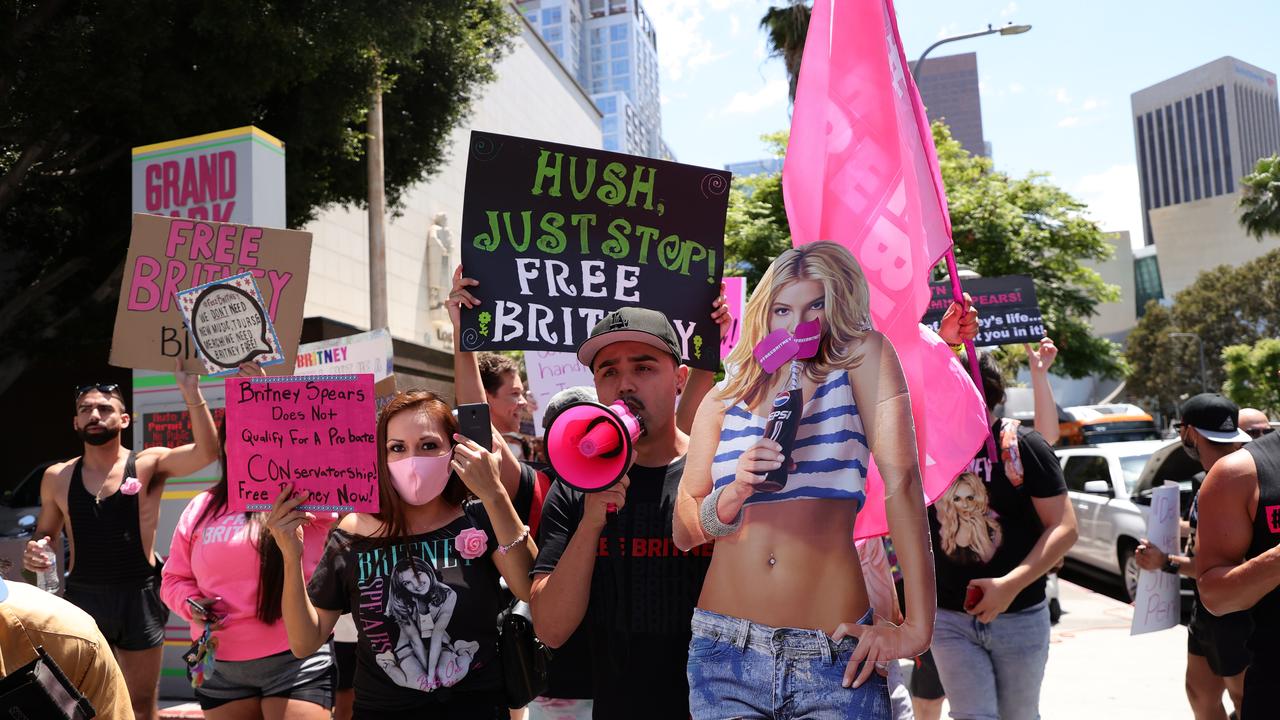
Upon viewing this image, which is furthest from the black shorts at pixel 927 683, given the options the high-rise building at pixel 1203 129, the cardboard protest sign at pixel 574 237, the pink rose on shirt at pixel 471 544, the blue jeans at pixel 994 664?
the high-rise building at pixel 1203 129

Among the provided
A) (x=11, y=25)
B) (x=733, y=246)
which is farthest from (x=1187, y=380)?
(x=11, y=25)

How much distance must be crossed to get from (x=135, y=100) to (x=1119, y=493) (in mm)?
12499

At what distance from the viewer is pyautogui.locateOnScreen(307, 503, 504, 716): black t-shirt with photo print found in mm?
3041

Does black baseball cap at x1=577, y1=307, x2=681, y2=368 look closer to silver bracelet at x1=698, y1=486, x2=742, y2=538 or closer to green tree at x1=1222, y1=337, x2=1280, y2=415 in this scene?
silver bracelet at x1=698, y1=486, x2=742, y2=538

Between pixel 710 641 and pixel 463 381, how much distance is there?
162cm

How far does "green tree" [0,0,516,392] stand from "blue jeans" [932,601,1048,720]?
1121 cm

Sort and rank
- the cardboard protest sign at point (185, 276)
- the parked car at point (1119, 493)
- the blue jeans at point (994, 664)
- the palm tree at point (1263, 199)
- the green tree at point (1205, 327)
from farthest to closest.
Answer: the green tree at point (1205, 327) → the palm tree at point (1263, 199) → the parked car at point (1119, 493) → the cardboard protest sign at point (185, 276) → the blue jeans at point (994, 664)

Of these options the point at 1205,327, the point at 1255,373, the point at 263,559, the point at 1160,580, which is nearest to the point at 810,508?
the point at 1160,580

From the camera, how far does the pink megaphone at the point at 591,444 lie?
2.41 meters

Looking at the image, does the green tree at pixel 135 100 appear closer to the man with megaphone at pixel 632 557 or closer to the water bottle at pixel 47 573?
the water bottle at pixel 47 573

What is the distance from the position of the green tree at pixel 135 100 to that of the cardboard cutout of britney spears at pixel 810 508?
11.7 meters

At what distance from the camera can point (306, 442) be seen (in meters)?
3.18

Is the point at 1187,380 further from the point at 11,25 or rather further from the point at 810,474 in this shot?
the point at 810,474

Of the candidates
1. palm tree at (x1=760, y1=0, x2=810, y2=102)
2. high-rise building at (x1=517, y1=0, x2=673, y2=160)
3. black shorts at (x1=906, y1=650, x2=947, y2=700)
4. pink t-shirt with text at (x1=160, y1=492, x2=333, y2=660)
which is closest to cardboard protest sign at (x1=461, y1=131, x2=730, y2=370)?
pink t-shirt with text at (x1=160, y1=492, x2=333, y2=660)
